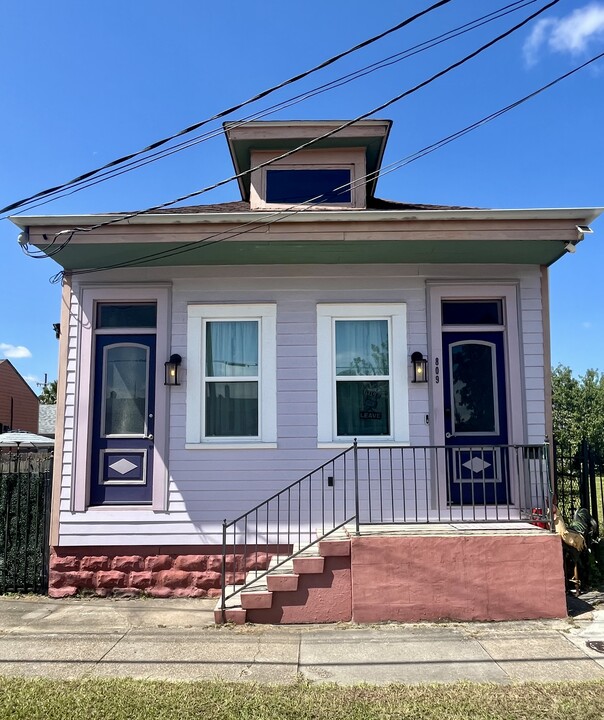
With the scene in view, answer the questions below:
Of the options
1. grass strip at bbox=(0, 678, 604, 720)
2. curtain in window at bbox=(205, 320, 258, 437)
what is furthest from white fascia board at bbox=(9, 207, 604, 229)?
grass strip at bbox=(0, 678, 604, 720)

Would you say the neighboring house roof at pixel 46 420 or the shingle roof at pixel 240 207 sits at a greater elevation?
the shingle roof at pixel 240 207

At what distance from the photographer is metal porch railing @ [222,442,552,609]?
648cm

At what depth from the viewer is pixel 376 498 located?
260 inches

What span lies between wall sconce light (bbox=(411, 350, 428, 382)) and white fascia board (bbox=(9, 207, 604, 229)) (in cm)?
158

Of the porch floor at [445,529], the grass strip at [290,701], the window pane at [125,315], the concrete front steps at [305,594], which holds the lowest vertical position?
the grass strip at [290,701]

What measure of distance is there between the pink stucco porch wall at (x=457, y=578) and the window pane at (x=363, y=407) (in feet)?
5.02

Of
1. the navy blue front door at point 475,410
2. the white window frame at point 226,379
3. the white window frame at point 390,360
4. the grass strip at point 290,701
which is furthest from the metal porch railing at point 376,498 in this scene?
the grass strip at point 290,701

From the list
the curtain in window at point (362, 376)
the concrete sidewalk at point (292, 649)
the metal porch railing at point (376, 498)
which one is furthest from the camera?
the curtain in window at point (362, 376)

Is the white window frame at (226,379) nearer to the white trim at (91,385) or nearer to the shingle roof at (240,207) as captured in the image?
the white trim at (91,385)

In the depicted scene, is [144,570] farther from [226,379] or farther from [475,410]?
[475,410]

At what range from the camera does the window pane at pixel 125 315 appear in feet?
23.2

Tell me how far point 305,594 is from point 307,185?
5.19 m

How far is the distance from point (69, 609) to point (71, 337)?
10.0 ft

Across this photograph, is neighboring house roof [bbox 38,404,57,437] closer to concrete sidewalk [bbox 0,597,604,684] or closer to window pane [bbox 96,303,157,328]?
window pane [bbox 96,303,157,328]
